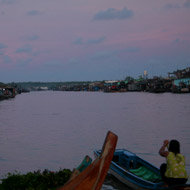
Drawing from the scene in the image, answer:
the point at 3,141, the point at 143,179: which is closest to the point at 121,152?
the point at 143,179

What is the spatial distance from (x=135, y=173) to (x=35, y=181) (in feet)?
16.4

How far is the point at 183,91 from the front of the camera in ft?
486

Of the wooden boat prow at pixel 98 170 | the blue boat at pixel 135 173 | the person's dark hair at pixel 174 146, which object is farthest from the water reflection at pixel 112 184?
the wooden boat prow at pixel 98 170

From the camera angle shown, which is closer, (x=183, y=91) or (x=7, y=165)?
(x=7, y=165)

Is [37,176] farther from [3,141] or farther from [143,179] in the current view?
[3,141]

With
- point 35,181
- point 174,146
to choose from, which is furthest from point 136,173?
point 35,181

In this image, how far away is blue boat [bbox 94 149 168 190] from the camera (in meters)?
10.8

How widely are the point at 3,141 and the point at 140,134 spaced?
35.0ft

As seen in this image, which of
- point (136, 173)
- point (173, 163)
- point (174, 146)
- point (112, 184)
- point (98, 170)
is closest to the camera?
point (98, 170)

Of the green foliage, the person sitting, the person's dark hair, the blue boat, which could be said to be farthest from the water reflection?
the person's dark hair

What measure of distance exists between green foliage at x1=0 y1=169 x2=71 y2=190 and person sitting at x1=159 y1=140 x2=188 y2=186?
2.21 m

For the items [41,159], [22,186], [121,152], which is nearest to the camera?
[22,186]

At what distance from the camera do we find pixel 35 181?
8.14m

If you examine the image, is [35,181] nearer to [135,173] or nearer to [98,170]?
[98,170]
